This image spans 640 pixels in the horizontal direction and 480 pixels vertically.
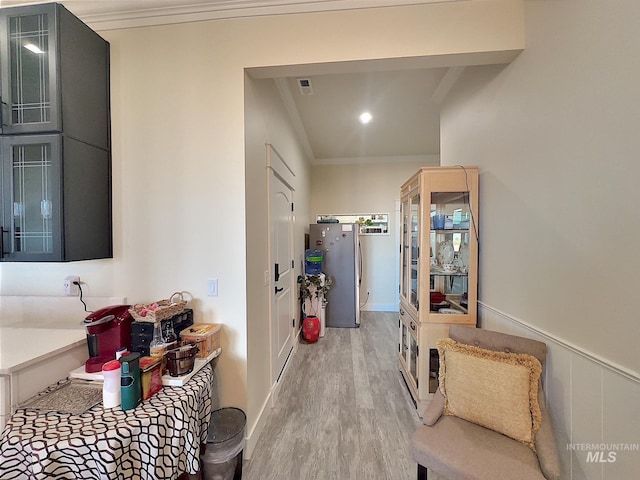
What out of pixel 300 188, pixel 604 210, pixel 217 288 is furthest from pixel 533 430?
pixel 300 188

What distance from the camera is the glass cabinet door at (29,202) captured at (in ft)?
4.64

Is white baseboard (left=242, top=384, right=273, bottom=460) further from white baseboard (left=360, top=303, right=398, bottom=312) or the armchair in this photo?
white baseboard (left=360, top=303, right=398, bottom=312)

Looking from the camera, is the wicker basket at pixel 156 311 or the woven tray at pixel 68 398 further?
the wicker basket at pixel 156 311

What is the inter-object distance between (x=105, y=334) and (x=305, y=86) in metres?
2.53

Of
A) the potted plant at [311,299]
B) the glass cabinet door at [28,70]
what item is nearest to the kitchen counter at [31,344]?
the glass cabinet door at [28,70]

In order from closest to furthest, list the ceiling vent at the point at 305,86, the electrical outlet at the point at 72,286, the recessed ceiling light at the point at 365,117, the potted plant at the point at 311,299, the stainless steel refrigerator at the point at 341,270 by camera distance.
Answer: the electrical outlet at the point at 72,286, the ceiling vent at the point at 305,86, the recessed ceiling light at the point at 365,117, the potted plant at the point at 311,299, the stainless steel refrigerator at the point at 341,270

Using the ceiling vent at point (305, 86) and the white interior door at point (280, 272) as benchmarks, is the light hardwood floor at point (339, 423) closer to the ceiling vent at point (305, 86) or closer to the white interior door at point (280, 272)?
the white interior door at point (280, 272)

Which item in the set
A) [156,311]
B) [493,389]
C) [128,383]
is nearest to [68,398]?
[128,383]

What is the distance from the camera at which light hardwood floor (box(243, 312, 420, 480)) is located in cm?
161

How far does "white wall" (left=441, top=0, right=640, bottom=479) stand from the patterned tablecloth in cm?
179

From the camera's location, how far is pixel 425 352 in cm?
205

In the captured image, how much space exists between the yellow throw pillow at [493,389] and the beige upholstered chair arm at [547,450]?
0.03 metres

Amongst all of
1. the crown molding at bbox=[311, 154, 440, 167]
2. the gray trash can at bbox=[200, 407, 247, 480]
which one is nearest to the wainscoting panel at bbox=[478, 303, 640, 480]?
the gray trash can at bbox=[200, 407, 247, 480]

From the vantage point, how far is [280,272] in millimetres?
2637
